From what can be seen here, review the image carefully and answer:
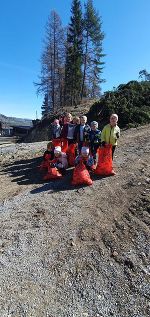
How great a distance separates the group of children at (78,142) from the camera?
10383 mm

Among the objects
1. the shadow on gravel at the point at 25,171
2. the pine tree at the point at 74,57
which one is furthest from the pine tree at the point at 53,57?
the shadow on gravel at the point at 25,171

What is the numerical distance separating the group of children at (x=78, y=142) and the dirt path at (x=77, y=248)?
2.88ft

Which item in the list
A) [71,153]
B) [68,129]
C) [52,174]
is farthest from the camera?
[71,153]

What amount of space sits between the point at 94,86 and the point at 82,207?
147 feet

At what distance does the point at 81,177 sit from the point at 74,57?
39.8 meters

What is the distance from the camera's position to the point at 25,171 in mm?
12414

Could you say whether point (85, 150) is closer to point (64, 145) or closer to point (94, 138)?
point (94, 138)

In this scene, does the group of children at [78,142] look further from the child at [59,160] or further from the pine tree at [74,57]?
the pine tree at [74,57]

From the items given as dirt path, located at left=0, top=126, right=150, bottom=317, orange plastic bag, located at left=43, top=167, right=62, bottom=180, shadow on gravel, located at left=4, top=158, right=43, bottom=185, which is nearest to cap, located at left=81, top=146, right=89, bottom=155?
dirt path, located at left=0, top=126, right=150, bottom=317

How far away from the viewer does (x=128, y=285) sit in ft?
19.2

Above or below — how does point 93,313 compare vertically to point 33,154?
below

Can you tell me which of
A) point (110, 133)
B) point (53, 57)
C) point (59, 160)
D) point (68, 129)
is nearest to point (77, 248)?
point (110, 133)

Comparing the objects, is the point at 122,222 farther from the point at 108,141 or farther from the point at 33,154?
the point at 33,154

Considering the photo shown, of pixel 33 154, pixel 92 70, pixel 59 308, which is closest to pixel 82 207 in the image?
pixel 59 308
